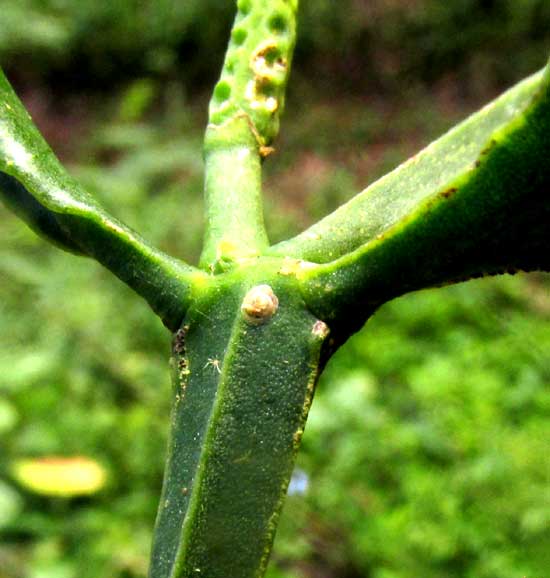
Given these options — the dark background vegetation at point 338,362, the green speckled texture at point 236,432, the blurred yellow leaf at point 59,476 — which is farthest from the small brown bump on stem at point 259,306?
the blurred yellow leaf at point 59,476

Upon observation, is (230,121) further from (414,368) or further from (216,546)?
(414,368)

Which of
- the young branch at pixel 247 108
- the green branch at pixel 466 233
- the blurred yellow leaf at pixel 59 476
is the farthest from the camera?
the blurred yellow leaf at pixel 59 476

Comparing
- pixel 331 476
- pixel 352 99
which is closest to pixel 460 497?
pixel 331 476

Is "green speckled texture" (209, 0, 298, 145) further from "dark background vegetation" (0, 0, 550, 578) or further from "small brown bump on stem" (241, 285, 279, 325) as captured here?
"dark background vegetation" (0, 0, 550, 578)

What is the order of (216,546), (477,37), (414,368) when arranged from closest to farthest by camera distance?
(216,546) < (414,368) < (477,37)

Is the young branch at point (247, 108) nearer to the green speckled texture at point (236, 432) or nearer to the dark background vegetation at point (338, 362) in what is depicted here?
the green speckled texture at point (236, 432)

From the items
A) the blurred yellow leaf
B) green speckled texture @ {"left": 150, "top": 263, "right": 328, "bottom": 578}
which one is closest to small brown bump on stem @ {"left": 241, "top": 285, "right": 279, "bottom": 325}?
green speckled texture @ {"left": 150, "top": 263, "right": 328, "bottom": 578}
